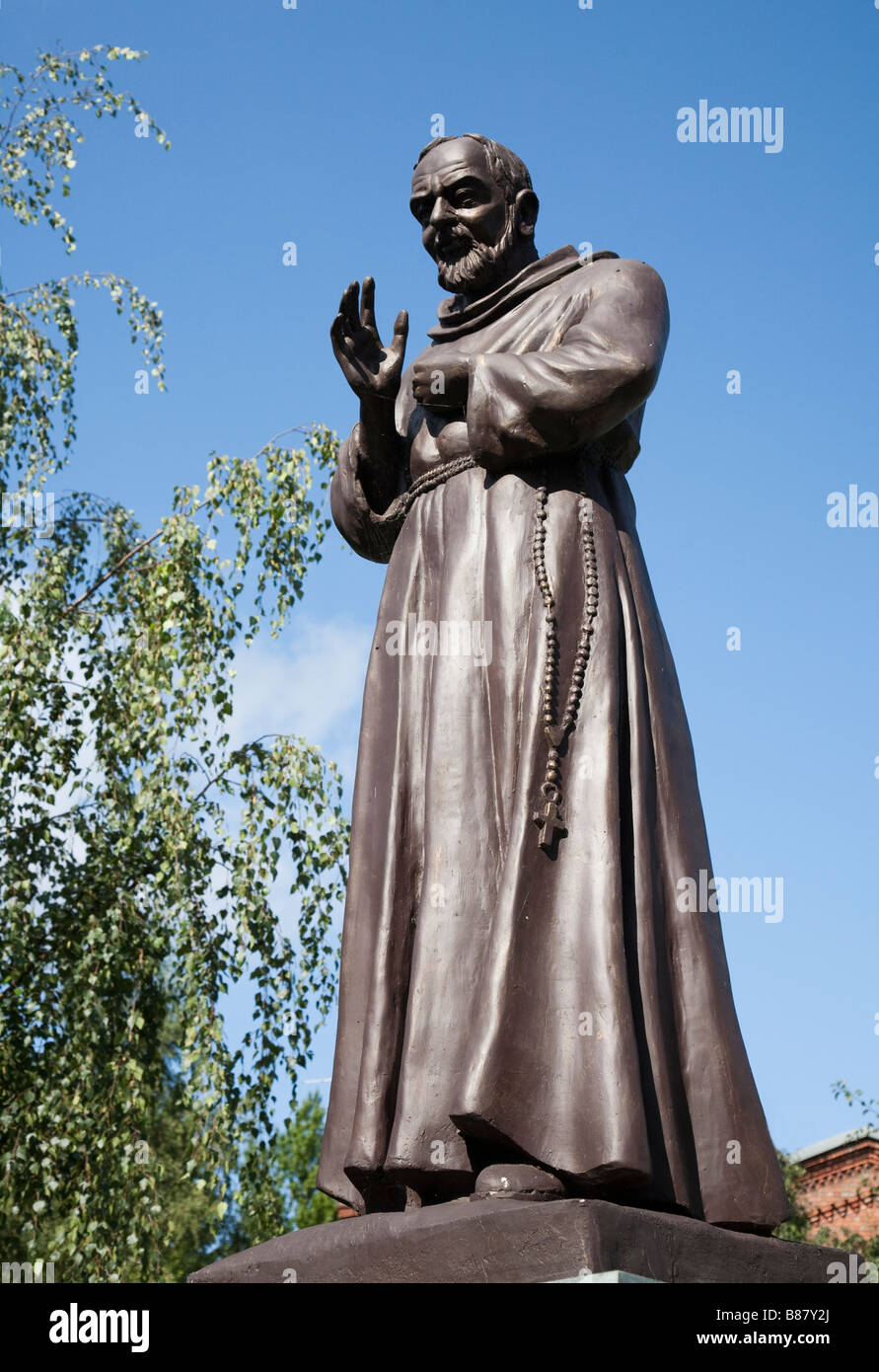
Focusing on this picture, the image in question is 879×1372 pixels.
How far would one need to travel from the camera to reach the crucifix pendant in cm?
471

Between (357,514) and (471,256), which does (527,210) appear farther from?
(357,514)

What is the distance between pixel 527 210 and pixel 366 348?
751 millimetres

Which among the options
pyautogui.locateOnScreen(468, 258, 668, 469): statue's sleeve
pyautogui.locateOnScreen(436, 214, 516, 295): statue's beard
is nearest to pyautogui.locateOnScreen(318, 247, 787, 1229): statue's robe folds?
pyautogui.locateOnScreen(468, 258, 668, 469): statue's sleeve

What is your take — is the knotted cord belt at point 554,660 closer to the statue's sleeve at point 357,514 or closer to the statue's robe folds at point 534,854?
the statue's robe folds at point 534,854

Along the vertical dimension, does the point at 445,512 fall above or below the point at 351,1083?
above

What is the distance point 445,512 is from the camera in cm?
541

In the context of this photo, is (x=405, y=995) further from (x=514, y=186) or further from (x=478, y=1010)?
(x=514, y=186)

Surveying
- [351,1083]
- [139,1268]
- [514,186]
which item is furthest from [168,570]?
[351,1083]

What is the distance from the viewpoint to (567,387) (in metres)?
4.98

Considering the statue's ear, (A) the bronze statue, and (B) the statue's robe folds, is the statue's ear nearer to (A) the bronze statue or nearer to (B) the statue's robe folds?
(A) the bronze statue

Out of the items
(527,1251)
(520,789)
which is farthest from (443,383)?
(527,1251)

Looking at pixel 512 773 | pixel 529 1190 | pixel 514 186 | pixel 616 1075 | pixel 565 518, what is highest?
pixel 514 186

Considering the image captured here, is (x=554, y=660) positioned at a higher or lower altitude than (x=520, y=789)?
higher
